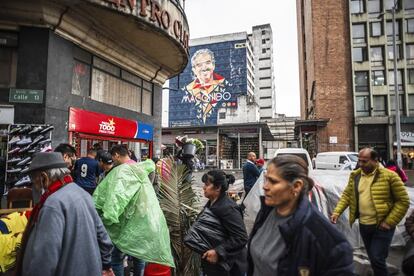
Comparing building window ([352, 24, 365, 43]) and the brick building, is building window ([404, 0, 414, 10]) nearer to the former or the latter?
building window ([352, 24, 365, 43])

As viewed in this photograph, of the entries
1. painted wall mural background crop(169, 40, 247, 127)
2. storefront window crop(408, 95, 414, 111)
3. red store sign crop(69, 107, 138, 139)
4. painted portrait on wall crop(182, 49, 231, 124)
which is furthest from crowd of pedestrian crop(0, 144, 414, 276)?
painted portrait on wall crop(182, 49, 231, 124)

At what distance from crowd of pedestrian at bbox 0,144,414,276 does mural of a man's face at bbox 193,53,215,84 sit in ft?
246

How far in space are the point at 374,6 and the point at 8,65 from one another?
34.7 meters

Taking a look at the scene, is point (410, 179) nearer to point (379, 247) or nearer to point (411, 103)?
point (411, 103)

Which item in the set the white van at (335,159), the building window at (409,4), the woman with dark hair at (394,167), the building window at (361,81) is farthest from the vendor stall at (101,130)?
the building window at (409,4)

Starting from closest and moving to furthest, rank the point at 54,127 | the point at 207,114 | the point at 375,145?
1. the point at 54,127
2. the point at 375,145
3. the point at 207,114

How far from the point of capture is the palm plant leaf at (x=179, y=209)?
15.3 feet

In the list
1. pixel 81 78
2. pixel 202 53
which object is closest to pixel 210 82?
pixel 202 53

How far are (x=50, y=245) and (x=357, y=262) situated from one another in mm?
4778

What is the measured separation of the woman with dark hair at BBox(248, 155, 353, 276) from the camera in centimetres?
162

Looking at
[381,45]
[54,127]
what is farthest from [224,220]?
[381,45]

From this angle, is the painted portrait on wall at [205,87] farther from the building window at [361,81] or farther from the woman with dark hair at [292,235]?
the woman with dark hair at [292,235]

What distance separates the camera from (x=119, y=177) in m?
3.65

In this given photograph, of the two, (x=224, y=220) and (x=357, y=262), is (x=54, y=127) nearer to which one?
(x=224, y=220)
